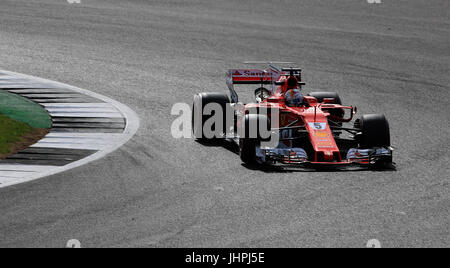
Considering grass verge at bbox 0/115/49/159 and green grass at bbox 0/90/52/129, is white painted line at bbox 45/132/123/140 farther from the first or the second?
green grass at bbox 0/90/52/129

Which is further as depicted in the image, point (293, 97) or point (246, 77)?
point (246, 77)

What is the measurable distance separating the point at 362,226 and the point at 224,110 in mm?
5287

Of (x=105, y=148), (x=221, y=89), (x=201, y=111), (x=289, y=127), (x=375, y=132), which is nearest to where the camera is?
(x=375, y=132)

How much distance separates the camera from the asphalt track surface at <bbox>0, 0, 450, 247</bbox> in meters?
9.29

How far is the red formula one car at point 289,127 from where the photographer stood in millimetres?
12148

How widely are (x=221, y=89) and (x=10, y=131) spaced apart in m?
5.45

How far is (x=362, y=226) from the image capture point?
9.38 m

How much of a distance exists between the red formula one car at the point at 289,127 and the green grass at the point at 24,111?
2742mm

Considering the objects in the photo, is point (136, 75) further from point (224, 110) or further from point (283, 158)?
point (283, 158)

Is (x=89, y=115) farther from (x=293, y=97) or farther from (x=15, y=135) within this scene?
(x=293, y=97)

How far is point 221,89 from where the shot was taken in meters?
17.8

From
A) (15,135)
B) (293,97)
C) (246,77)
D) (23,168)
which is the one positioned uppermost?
(246,77)

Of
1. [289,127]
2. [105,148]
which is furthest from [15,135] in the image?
[289,127]

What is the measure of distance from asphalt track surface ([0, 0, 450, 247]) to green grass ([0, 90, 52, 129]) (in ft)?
5.82
